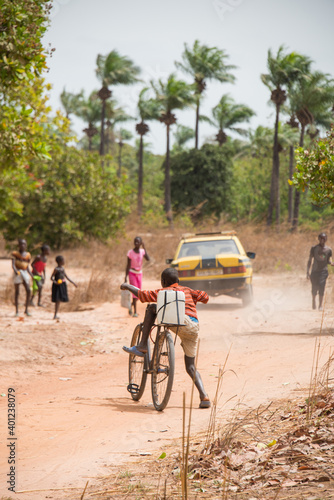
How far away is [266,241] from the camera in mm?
24141

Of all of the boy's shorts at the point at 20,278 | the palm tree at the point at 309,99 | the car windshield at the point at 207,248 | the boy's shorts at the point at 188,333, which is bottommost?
the boy's shorts at the point at 20,278

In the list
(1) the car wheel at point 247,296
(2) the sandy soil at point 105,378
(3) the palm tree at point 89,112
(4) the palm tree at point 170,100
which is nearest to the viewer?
(2) the sandy soil at point 105,378

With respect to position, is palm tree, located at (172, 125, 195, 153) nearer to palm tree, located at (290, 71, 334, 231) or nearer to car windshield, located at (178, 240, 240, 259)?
palm tree, located at (290, 71, 334, 231)

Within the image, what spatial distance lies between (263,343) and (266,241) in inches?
581

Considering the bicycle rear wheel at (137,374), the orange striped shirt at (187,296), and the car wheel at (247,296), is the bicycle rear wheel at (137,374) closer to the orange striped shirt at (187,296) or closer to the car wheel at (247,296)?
the orange striped shirt at (187,296)

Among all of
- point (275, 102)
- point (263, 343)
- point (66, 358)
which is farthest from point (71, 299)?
point (275, 102)

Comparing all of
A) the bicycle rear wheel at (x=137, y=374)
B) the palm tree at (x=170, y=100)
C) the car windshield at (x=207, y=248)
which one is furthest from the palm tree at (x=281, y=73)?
the bicycle rear wheel at (x=137, y=374)

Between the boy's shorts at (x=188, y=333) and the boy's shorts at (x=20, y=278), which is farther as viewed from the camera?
the boy's shorts at (x=20, y=278)

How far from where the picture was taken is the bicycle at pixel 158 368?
5.80 meters

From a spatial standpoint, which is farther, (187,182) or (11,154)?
(187,182)

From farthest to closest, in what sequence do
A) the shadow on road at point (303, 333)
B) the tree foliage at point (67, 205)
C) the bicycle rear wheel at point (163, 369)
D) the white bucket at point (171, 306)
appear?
the tree foliage at point (67, 205) < the shadow on road at point (303, 333) < the bicycle rear wheel at point (163, 369) < the white bucket at point (171, 306)

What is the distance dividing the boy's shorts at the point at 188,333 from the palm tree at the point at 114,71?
3835 cm

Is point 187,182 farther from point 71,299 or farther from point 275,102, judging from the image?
point 71,299

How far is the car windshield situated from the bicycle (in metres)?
7.34
